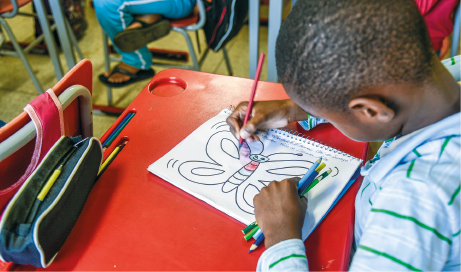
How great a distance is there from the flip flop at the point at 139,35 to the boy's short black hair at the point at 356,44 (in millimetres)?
1179

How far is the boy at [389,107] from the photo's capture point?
0.40 meters

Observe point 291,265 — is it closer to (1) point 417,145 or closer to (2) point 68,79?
(1) point 417,145

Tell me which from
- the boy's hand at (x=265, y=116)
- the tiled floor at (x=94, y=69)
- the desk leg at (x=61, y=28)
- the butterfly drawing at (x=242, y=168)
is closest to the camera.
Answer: the butterfly drawing at (x=242, y=168)

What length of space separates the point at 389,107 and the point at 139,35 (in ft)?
4.18

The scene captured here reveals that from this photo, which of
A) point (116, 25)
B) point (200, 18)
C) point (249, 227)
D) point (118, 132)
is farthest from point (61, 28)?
point (249, 227)

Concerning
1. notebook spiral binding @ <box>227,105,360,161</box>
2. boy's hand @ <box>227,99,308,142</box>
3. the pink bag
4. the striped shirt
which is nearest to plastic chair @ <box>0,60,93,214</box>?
the pink bag

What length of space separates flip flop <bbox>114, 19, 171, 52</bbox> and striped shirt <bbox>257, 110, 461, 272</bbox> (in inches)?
51.0

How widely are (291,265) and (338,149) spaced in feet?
1.03

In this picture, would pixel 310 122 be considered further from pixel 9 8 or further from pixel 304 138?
pixel 9 8

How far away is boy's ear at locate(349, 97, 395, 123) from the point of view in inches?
16.9

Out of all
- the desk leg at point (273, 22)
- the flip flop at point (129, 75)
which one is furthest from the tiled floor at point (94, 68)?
the desk leg at point (273, 22)

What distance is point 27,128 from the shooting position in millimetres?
523

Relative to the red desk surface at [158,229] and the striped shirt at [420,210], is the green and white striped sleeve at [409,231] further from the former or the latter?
the red desk surface at [158,229]

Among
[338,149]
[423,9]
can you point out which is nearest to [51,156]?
[338,149]
